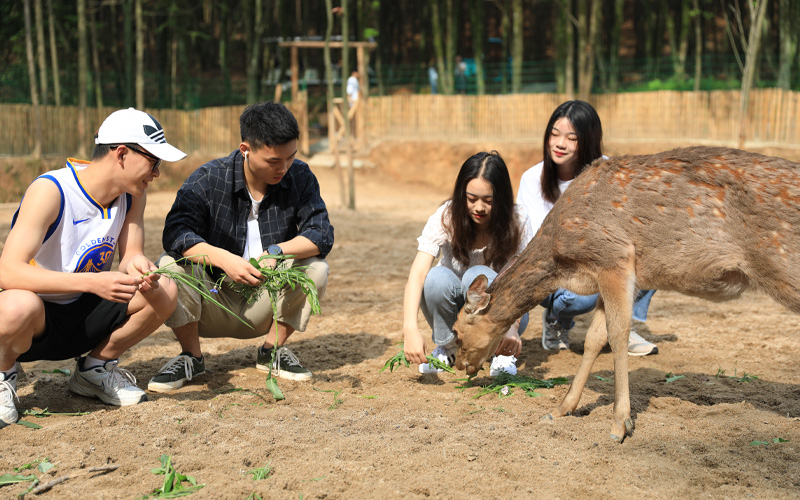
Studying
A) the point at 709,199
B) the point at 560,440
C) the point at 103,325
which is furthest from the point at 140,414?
the point at 709,199

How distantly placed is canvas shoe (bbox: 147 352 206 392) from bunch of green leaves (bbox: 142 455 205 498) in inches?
52.1

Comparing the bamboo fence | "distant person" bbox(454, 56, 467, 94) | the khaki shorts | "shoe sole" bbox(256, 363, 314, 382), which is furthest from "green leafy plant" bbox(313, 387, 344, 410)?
"distant person" bbox(454, 56, 467, 94)

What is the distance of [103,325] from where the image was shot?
4242 mm

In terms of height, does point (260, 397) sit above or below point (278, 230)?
below

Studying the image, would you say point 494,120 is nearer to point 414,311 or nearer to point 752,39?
point 752,39

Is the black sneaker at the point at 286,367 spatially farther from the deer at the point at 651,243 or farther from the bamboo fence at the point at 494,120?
the bamboo fence at the point at 494,120

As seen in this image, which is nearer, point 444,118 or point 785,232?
point 785,232

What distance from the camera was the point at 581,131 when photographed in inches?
202

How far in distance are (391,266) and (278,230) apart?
439 centimetres

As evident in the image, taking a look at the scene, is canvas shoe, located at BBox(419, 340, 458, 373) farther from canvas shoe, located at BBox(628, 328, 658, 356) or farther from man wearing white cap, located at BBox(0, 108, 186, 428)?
man wearing white cap, located at BBox(0, 108, 186, 428)

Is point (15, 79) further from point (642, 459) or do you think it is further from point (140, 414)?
point (642, 459)

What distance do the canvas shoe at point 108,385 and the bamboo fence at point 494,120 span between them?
44.7ft

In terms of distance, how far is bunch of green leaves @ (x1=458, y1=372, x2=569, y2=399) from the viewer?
4.67 meters

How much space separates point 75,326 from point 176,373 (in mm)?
783
